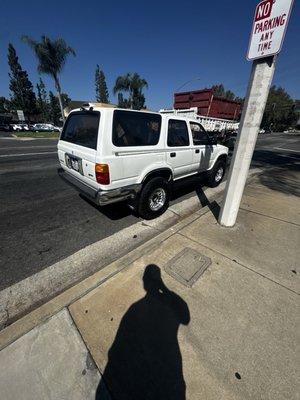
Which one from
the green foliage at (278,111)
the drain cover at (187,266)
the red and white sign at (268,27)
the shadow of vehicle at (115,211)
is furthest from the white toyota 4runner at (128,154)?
the green foliage at (278,111)

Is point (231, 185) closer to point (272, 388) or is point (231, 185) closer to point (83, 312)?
point (272, 388)

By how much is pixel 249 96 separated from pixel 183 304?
9.73 feet

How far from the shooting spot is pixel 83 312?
2221mm

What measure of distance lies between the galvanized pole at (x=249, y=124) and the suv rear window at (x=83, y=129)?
223 cm

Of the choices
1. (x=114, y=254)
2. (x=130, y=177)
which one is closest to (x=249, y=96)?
(x=130, y=177)

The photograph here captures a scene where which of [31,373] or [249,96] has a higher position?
[249,96]

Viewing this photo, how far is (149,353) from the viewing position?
1876 mm

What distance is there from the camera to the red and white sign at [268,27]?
2564 mm

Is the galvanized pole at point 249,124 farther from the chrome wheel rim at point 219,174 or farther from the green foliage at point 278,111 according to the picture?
the green foliage at point 278,111

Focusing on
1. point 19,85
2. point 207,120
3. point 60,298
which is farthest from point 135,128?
point 19,85

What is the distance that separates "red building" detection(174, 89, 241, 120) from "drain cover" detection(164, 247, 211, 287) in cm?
1126

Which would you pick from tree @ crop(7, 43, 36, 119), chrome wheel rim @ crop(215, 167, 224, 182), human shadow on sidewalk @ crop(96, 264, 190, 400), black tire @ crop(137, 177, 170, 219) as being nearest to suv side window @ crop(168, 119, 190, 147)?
black tire @ crop(137, 177, 170, 219)

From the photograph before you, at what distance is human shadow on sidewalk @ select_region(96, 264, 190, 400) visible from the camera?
1.63 m

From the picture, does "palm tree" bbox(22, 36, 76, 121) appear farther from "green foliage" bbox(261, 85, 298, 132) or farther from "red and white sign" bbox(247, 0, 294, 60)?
"green foliage" bbox(261, 85, 298, 132)
